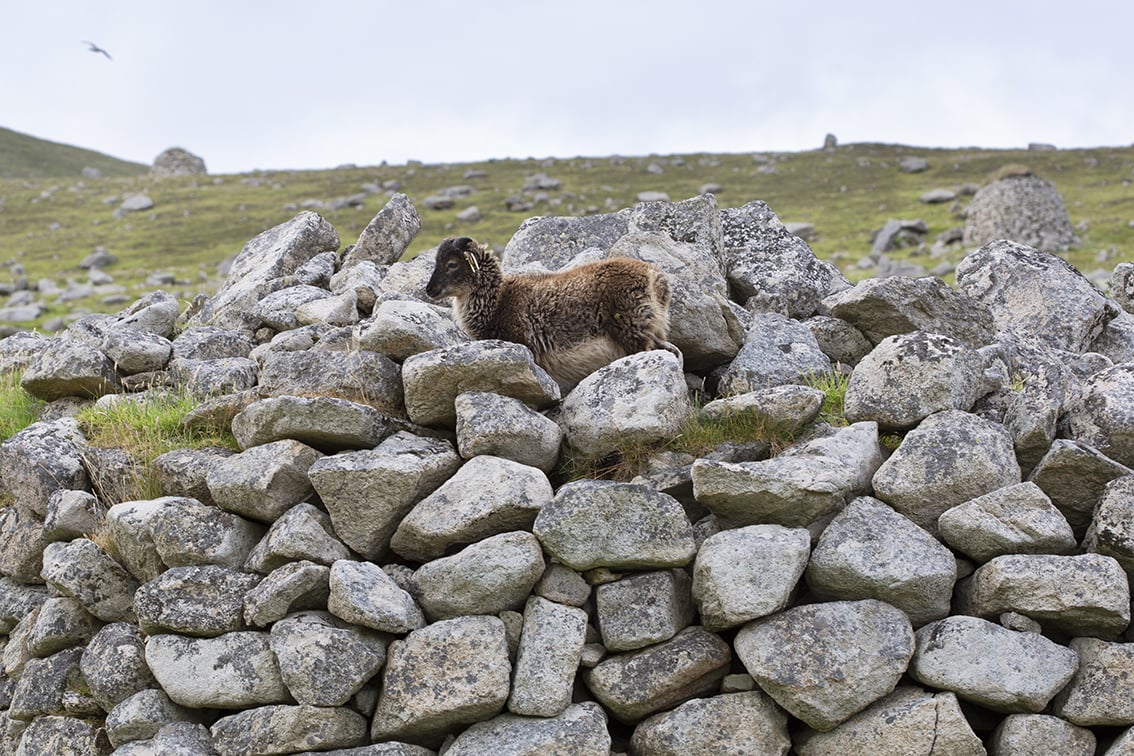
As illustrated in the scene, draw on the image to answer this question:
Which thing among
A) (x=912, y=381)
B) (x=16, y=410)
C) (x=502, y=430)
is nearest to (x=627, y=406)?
(x=502, y=430)

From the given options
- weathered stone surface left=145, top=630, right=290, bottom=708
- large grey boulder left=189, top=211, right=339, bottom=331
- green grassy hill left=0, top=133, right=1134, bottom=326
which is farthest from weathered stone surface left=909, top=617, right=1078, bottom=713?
green grassy hill left=0, top=133, right=1134, bottom=326

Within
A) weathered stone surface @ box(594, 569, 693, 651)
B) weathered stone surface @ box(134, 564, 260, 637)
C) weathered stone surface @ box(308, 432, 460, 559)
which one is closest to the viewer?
weathered stone surface @ box(594, 569, 693, 651)

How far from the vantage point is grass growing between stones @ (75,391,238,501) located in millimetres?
10164

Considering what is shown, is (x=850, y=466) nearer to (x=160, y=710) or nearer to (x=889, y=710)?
(x=889, y=710)

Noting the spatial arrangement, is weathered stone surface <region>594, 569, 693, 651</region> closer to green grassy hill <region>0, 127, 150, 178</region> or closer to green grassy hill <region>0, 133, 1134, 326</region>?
green grassy hill <region>0, 133, 1134, 326</region>

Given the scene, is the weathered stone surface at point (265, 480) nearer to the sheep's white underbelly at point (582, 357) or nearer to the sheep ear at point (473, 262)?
the sheep's white underbelly at point (582, 357)

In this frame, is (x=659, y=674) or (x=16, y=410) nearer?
(x=659, y=674)

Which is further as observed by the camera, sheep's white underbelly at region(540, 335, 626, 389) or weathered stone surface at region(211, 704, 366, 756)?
sheep's white underbelly at region(540, 335, 626, 389)

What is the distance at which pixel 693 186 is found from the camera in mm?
92562

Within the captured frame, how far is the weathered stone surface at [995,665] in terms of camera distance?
7695 millimetres

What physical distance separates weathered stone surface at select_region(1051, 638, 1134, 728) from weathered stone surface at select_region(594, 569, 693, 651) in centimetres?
279

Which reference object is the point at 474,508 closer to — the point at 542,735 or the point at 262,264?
the point at 542,735

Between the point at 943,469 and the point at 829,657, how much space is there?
1.81 m

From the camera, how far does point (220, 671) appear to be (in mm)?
8477
